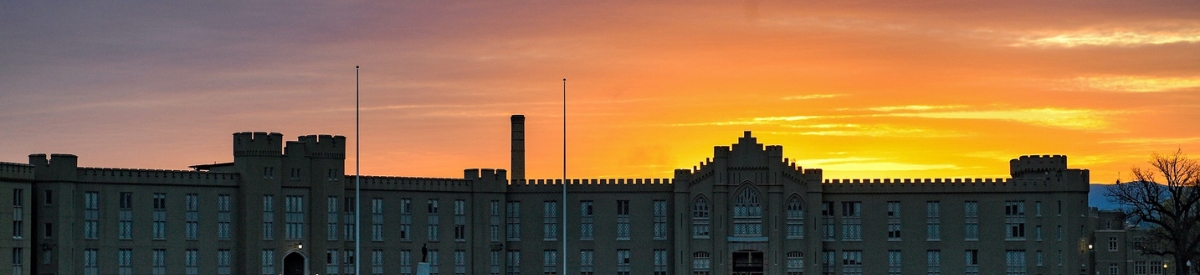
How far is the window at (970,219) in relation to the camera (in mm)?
152875

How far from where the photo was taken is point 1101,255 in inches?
7667

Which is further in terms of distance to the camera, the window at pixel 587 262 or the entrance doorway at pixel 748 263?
the window at pixel 587 262

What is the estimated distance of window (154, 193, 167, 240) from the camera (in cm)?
13162

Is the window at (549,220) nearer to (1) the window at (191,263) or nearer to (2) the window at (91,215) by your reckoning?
(1) the window at (191,263)

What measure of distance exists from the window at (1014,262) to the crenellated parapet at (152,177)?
6128cm

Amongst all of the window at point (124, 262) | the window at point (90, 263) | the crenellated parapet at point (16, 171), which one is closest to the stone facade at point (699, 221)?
the window at point (124, 262)

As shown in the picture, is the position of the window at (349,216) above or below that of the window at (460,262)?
above

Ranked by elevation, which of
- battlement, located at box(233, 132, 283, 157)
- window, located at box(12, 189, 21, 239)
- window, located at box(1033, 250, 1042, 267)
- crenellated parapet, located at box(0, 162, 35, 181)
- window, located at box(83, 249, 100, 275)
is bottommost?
window, located at box(83, 249, 100, 275)

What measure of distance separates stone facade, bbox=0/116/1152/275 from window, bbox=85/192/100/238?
37.9 ft

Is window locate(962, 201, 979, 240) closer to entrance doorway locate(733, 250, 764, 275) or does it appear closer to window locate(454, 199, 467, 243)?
entrance doorway locate(733, 250, 764, 275)

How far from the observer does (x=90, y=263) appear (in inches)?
5000

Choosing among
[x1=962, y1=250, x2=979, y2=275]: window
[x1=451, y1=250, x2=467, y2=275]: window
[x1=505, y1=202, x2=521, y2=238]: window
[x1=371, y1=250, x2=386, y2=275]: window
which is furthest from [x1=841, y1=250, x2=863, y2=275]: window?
[x1=371, y1=250, x2=386, y2=275]: window

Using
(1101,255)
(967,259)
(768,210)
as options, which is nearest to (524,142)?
(768,210)

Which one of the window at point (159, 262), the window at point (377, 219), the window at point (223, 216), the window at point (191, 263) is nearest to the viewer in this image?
the window at point (159, 262)
